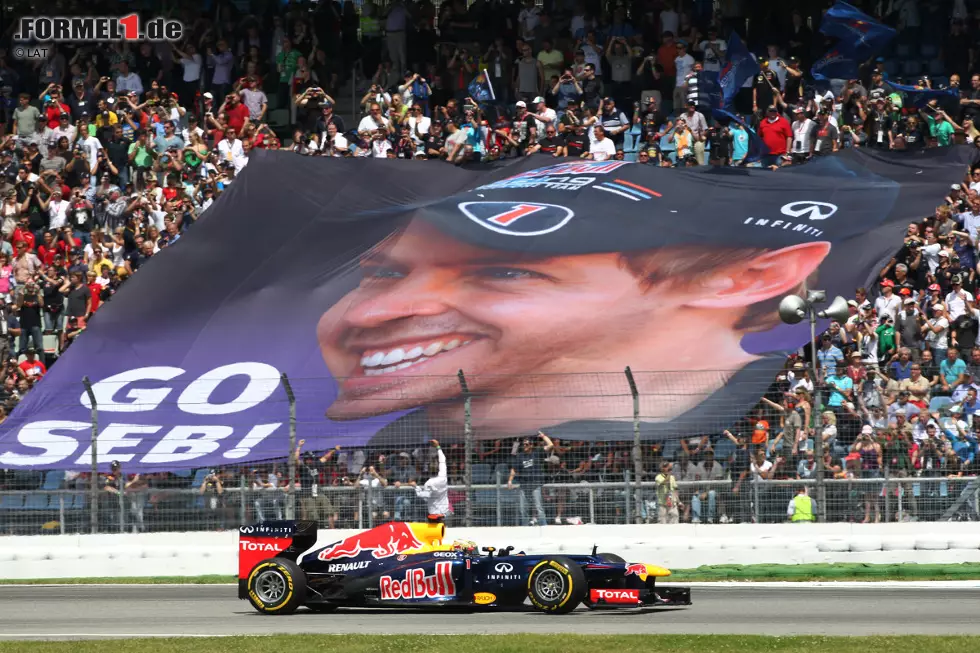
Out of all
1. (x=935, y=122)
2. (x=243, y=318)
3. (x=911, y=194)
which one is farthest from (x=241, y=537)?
(x=935, y=122)

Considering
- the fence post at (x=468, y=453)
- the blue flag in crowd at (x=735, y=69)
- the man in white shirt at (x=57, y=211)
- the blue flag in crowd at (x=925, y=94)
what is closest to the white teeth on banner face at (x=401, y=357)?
the fence post at (x=468, y=453)

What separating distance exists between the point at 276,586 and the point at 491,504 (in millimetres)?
3871

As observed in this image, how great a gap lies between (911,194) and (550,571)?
41.5 feet

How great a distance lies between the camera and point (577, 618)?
1306 centimetres

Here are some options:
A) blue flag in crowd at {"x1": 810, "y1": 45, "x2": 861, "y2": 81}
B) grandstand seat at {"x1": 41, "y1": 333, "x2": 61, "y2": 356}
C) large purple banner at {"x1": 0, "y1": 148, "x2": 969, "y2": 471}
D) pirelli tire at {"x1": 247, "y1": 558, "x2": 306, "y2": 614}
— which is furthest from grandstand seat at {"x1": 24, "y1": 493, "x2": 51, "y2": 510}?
blue flag in crowd at {"x1": 810, "y1": 45, "x2": 861, "y2": 81}

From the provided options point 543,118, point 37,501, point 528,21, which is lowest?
point 37,501

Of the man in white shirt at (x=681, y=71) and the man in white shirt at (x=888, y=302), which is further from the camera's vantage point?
the man in white shirt at (x=681, y=71)

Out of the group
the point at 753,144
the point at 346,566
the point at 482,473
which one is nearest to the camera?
the point at 346,566

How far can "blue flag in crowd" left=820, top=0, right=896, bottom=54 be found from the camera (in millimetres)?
26750

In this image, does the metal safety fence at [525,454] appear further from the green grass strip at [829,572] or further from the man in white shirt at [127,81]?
the man in white shirt at [127,81]

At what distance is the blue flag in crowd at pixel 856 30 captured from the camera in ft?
87.8

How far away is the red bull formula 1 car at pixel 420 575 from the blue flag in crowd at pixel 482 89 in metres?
15.3

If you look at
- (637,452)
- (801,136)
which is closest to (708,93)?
(801,136)

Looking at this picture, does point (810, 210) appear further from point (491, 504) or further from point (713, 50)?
point (491, 504)
